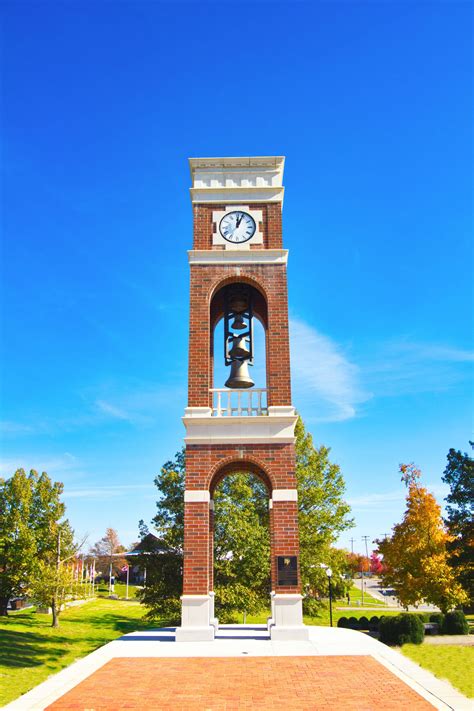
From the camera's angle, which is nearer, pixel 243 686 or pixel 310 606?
pixel 243 686

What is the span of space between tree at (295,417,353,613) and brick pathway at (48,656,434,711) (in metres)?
15.8

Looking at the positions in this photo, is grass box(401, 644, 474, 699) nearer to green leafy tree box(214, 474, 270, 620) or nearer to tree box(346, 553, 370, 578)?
green leafy tree box(214, 474, 270, 620)

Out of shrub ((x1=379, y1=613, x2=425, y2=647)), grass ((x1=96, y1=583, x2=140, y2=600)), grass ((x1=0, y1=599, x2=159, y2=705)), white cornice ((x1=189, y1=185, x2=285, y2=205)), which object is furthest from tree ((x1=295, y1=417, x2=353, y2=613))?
grass ((x1=96, y1=583, x2=140, y2=600))

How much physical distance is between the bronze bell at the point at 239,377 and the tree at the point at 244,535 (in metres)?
10.5

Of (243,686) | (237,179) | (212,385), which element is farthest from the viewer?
(237,179)

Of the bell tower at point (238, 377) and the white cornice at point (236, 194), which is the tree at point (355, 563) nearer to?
the bell tower at point (238, 377)

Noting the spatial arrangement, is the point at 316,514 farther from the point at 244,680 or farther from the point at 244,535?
the point at 244,680

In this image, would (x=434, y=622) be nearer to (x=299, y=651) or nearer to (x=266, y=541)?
(x=266, y=541)

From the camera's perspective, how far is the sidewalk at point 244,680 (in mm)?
8500

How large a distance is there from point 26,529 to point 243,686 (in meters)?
26.7

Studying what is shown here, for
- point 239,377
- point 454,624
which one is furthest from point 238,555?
point 239,377

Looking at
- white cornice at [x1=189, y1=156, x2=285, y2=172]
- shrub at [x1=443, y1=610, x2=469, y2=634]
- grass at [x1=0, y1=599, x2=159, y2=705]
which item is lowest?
grass at [x1=0, y1=599, x2=159, y2=705]

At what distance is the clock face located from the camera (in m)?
16.6

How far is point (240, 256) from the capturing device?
16.4 metres
